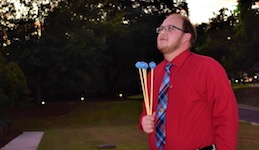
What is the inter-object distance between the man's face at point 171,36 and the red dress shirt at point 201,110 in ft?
0.65

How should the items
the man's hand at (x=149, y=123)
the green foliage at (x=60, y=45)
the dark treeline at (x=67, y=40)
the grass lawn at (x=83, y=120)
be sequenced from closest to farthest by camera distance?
the man's hand at (x=149, y=123)
the grass lawn at (x=83, y=120)
the dark treeline at (x=67, y=40)
the green foliage at (x=60, y=45)

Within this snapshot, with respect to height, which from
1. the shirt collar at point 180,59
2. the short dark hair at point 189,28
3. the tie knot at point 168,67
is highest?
the short dark hair at point 189,28

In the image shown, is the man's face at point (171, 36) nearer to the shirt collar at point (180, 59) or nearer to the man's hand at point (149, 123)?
the shirt collar at point (180, 59)

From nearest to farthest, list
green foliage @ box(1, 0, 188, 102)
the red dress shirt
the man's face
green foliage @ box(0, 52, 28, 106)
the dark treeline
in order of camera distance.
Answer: the red dress shirt
the man's face
green foliage @ box(0, 52, 28, 106)
the dark treeline
green foliage @ box(1, 0, 188, 102)

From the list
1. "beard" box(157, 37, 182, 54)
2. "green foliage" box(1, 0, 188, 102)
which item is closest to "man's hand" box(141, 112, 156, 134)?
"beard" box(157, 37, 182, 54)

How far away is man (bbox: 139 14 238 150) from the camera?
10.5ft

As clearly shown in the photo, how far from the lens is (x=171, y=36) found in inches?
137

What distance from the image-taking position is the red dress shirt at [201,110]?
320 cm

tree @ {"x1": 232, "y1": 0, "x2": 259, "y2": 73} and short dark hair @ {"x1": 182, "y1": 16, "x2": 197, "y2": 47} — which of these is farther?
tree @ {"x1": 232, "y1": 0, "x2": 259, "y2": 73}

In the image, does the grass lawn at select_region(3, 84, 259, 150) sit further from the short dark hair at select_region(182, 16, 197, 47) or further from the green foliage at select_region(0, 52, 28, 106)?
the short dark hair at select_region(182, 16, 197, 47)

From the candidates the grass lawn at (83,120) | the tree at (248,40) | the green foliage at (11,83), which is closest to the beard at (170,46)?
the grass lawn at (83,120)

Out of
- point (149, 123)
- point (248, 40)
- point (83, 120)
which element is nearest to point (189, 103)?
point (149, 123)

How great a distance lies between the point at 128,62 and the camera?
45094mm

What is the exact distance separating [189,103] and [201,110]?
0.31 ft
